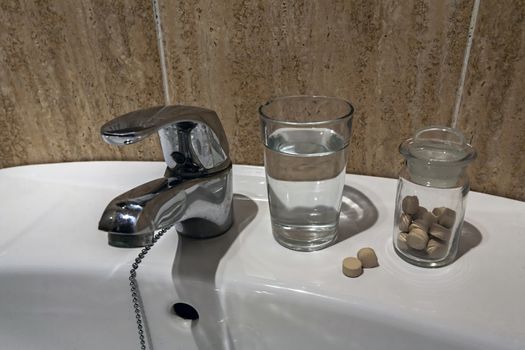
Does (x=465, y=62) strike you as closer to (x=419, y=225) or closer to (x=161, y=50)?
(x=419, y=225)

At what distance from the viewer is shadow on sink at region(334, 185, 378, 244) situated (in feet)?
1.30

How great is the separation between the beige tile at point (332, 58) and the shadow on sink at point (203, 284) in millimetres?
121

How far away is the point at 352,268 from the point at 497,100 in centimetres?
18

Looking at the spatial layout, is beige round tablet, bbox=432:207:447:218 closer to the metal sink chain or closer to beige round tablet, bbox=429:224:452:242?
beige round tablet, bbox=429:224:452:242

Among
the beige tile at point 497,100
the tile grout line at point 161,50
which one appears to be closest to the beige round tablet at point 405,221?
the beige tile at point 497,100

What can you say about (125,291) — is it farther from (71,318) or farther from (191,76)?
(191,76)

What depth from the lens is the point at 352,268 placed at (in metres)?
0.34

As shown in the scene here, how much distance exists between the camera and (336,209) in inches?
14.9

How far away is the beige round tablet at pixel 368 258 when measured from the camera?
0.35m

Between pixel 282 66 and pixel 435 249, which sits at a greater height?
pixel 282 66

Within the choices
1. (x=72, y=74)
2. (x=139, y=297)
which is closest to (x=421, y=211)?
(x=139, y=297)

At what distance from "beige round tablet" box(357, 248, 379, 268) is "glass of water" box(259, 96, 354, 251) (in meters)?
0.03

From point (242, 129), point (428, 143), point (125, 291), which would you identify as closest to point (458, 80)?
point (428, 143)

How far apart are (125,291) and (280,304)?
0.42 ft
